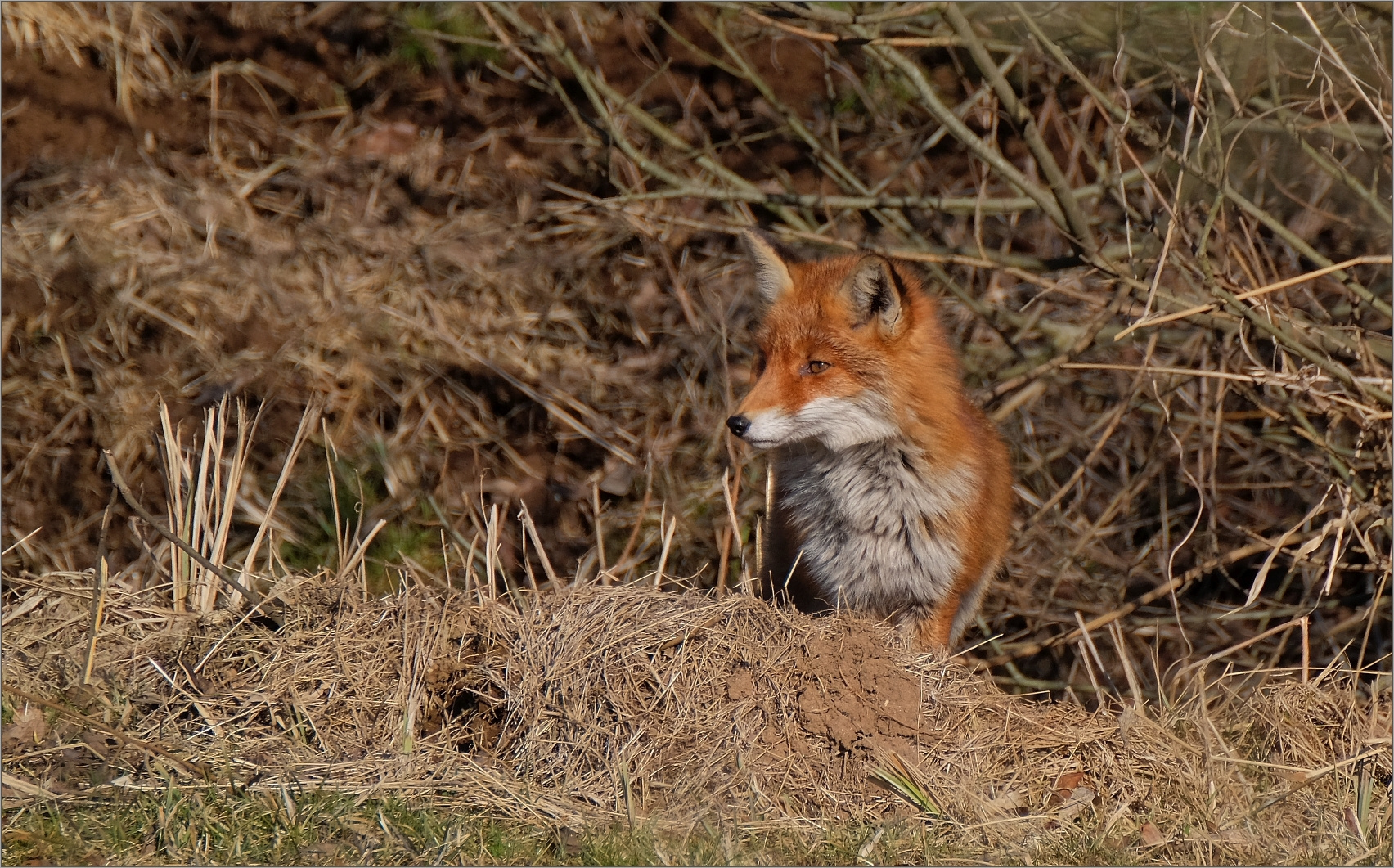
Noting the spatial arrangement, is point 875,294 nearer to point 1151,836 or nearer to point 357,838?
point 1151,836

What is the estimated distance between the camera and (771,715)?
4.21 m

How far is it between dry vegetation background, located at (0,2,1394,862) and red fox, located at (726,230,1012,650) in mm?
494

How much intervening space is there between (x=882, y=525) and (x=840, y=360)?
0.71 metres

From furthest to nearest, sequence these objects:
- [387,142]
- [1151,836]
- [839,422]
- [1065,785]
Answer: [387,142], [839,422], [1065,785], [1151,836]

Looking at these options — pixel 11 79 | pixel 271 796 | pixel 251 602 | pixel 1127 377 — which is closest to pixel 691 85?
pixel 1127 377

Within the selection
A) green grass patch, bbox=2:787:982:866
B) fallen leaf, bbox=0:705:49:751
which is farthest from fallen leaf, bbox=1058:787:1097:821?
fallen leaf, bbox=0:705:49:751

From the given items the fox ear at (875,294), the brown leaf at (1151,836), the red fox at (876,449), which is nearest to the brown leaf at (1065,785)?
the brown leaf at (1151,836)

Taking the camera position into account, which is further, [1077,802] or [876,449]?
[876,449]

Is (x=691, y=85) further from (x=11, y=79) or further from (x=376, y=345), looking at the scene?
(x=11, y=79)

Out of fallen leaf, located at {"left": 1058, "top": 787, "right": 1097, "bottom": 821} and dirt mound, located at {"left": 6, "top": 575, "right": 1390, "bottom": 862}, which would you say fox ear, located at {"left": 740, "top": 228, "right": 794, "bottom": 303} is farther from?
fallen leaf, located at {"left": 1058, "top": 787, "right": 1097, "bottom": 821}

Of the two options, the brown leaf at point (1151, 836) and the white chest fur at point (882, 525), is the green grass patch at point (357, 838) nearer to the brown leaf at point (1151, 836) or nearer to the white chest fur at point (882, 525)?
the brown leaf at point (1151, 836)

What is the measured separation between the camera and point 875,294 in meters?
5.02

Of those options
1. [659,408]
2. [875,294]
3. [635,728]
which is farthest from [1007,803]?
[659,408]

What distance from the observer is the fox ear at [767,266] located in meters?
5.33
